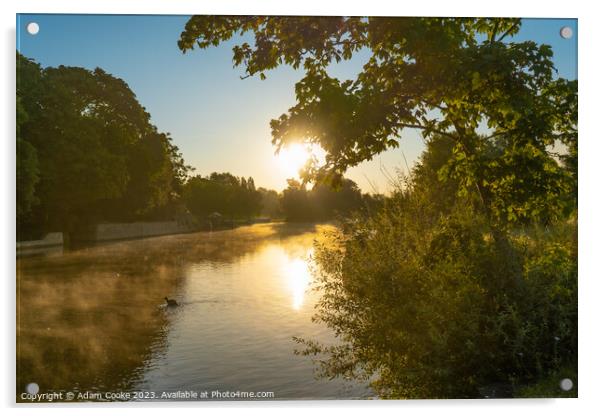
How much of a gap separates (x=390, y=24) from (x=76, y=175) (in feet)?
75.1

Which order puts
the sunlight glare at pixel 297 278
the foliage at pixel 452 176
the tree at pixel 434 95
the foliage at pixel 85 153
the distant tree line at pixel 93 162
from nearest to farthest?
the foliage at pixel 452 176 < the tree at pixel 434 95 < the distant tree line at pixel 93 162 < the foliage at pixel 85 153 < the sunlight glare at pixel 297 278

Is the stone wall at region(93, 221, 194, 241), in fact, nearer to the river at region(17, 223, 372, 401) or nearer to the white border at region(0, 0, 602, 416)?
Result: the river at region(17, 223, 372, 401)

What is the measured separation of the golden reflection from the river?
0.04 meters

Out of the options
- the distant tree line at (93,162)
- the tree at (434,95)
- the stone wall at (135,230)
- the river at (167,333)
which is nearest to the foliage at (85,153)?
the distant tree line at (93,162)

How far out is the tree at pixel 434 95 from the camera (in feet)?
29.2

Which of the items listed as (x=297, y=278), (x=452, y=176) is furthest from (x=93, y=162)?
(x=452, y=176)

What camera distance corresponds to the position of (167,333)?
501 inches

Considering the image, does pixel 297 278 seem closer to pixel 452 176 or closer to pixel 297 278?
pixel 297 278

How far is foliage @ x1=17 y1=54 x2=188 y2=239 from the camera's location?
13.3 m

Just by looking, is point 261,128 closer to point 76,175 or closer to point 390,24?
point 390,24

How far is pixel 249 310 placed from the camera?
15039 millimetres

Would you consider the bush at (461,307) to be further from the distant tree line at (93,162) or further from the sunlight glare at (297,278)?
the sunlight glare at (297,278)

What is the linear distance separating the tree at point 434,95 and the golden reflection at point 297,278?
18.8 feet
